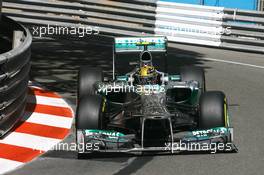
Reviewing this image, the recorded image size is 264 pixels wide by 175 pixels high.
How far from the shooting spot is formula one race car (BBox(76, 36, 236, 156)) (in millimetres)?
8430

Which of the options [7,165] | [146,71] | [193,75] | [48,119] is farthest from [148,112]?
[48,119]

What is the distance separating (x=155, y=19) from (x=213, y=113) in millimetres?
11481

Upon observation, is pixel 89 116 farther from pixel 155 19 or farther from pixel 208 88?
pixel 155 19

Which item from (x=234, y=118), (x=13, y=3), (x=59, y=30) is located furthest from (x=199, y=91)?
(x=13, y=3)

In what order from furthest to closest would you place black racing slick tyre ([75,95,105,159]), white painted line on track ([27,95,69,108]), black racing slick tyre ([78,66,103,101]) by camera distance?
1. white painted line on track ([27,95,69,108])
2. black racing slick tyre ([78,66,103,101])
3. black racing slick tyre ([75,95,105,159])

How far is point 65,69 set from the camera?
15.3m

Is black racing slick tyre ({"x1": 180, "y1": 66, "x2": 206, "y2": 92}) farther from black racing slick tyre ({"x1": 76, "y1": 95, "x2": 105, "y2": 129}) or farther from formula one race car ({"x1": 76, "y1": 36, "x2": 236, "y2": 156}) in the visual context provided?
black racing slick tyre ({"x1": 76, "y1": 95, "x2": 105, "y2": 129})

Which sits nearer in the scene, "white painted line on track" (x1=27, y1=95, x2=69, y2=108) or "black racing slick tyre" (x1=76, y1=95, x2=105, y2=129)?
"black racing slick tyre" (x1=76, y1=95, x2=105, y2=129)

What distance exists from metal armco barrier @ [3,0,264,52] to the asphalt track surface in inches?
17.7

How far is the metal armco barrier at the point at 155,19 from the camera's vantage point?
18.9 m

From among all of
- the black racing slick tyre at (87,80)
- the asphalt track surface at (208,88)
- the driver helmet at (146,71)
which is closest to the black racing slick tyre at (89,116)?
the asphalt track surface at (208,88)

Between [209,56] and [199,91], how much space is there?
7.99 m

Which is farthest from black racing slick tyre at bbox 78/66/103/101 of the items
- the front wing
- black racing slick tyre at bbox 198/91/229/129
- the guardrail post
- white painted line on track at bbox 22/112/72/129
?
black racing slick tyre at bbox 198/91/229/129

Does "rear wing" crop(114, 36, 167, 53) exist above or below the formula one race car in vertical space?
above
